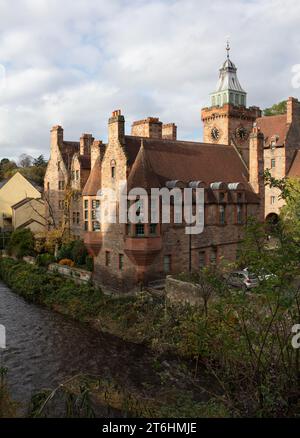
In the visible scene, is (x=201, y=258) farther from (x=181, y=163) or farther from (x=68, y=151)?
(x=68, y=151)

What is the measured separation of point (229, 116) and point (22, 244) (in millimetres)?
22909

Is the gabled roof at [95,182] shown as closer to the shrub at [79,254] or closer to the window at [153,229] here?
the window at [153,229]

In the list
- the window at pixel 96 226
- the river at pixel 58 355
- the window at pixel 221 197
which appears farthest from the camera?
the window at pixel 221 197

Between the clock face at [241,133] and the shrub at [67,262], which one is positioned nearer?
the shrub at [67,262]

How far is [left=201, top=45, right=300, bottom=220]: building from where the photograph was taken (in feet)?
123

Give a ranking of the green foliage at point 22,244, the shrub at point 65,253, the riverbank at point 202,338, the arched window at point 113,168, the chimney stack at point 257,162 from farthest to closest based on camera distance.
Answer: the green foliage at point 22,244, the shrub at point 65,253, the chimney stack at point 257,162, the arched window at point 113,168, the riverbank at point 202,338

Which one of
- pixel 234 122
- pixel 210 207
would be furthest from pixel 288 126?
pixel 210 207

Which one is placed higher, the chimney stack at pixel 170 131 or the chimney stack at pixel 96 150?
the chimney stack at pixel 170 131

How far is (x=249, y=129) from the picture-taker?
131 ft

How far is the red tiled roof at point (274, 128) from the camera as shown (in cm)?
4864

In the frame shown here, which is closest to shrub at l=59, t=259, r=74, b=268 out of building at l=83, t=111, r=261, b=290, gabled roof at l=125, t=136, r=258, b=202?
building at l=83, t=111, r=261, b=290

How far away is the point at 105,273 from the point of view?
1184 inches

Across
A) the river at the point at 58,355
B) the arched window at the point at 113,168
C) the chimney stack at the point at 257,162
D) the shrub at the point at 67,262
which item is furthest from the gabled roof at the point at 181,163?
the shrub at the point at 67,262
